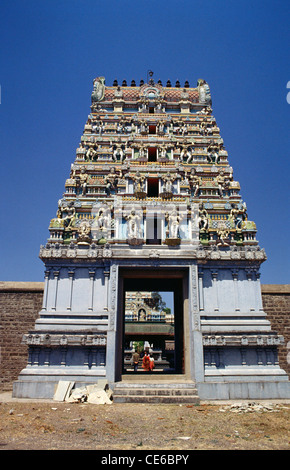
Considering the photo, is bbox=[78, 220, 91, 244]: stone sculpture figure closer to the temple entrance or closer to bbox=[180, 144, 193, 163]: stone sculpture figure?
the temple entrance

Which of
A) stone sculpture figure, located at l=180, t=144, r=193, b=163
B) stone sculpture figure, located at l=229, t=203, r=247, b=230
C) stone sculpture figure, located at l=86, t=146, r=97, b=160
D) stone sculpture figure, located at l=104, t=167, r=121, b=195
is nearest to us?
stone sculpture figure, located at l=229, t=203, r=247, b=230

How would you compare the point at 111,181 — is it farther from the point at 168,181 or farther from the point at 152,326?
the point at 152,326

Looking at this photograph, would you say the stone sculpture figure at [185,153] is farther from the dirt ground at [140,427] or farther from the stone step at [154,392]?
the dirt ground at [140,427]

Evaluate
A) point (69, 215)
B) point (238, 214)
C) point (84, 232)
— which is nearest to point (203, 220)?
point (238, 214)

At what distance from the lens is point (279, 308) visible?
20234mm

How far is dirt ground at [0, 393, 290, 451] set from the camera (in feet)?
27.6

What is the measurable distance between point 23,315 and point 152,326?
19.7m

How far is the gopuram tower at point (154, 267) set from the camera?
1599 centimetres

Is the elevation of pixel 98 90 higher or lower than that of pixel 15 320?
higher

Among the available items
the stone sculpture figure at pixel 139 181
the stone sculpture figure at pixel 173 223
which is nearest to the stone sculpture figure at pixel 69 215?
the stone sculpture figure at pixel 139 181

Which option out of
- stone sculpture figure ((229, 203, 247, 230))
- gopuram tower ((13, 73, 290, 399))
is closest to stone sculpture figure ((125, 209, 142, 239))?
gopuram tower ((13, 73, 290, 399))

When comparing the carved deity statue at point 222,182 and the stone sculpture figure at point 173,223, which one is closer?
the stone sculpture figure at point 173,223

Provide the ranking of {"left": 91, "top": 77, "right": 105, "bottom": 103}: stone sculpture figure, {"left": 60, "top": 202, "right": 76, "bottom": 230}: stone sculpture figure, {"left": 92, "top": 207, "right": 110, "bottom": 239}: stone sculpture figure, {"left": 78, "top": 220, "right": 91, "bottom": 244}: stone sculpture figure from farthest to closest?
{"left": 91, "top": 77, "right": 105, "bottom": 103}: stone sculpture figure < {"left": 60, "top": 202, "right": 76, "bottom": 230}: stone sculpture figure < {"left": 92, "top": 207, "right": 110, "bottom": 239}: stone sculpture figure < {"left": 78, "top": 220, "right": 91, "bottom": 244}: stone sculpture figure
